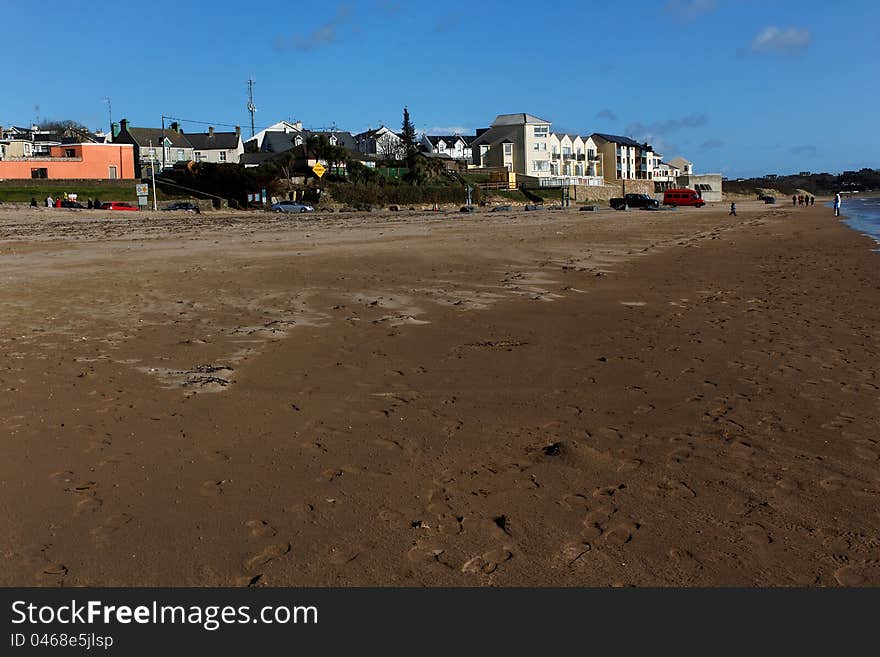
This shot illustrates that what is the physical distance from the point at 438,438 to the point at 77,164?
86.7 meters

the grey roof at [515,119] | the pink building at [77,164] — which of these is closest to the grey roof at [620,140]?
the grey roof at [515,119]

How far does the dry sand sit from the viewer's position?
414 centimetres

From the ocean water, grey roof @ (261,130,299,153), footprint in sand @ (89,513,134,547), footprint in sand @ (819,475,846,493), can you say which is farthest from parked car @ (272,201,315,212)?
footprint in sand @ (819,475,846,493)

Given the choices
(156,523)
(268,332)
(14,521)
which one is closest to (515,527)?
(156,523)

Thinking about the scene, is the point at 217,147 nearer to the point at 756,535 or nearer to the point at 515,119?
the point at 515,119

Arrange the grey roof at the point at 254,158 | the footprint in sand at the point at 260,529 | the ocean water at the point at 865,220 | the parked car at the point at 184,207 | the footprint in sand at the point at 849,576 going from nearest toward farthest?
1. the footprint in sand at the point at 849,576
2. the footprint in sand at the point at 260,529
3. the ocean water at the point at 865,220
4. the parked car at the point at 184,207
5. the grey roof at the point at 254,158

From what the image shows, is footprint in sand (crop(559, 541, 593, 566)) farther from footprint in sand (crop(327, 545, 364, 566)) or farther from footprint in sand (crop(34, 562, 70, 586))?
footprint in sand (crop(34, 562, 70, 586))

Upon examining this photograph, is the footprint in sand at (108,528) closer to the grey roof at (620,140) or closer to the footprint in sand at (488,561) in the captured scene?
the footprint in sand at (488,561)

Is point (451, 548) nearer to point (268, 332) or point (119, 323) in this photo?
point (268, 332)

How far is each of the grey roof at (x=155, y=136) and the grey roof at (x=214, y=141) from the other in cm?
152

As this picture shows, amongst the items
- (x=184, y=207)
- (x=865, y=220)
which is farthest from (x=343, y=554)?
(x=184, y=207)

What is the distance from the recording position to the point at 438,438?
6.05 metres

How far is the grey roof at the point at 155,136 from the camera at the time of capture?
10112 cm

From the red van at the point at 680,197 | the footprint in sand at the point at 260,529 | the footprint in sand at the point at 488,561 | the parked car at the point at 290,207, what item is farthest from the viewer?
the red van at the point at 680,197
